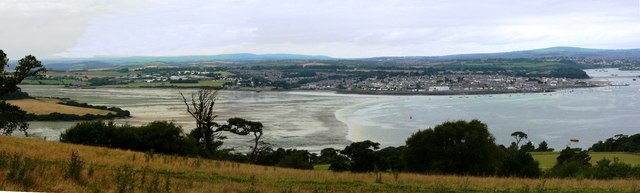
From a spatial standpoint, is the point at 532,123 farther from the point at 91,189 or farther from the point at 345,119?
the point at 91,189

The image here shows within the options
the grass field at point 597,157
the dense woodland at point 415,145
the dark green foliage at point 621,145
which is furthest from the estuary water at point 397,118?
the dense woodland at point 415,145

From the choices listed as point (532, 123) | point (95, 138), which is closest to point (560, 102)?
point (532, 123)

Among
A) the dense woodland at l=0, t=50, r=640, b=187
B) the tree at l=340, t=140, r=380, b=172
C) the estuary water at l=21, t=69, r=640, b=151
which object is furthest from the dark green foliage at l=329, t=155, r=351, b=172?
the estuary water at l=21, t=69, r=640, b=151

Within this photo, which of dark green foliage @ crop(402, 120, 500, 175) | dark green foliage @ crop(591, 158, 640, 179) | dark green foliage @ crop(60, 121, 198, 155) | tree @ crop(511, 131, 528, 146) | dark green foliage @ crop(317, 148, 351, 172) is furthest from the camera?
tree @ crop(511, 131, 528, 146)

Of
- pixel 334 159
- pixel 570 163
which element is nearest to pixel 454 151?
pixel 570 163

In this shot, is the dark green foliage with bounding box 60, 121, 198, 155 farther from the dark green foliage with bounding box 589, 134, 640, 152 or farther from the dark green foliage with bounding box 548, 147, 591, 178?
the dark green foliage with bounding box 589, 134, 640, 152
